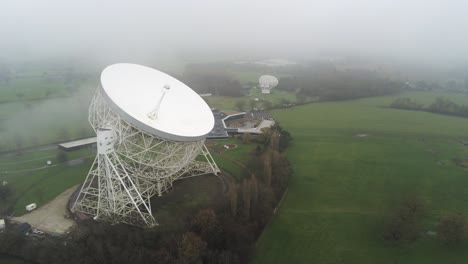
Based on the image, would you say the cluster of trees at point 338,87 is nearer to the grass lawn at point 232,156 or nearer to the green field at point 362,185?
the green field at point 362,185

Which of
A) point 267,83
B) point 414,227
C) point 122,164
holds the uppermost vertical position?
point 122,164

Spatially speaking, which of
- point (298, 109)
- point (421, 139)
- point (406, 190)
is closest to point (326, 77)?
point (298, 109)

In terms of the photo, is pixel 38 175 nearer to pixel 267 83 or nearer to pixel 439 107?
pixel 267 83

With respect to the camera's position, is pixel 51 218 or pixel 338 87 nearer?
pixel 51 218

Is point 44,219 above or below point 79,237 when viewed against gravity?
below

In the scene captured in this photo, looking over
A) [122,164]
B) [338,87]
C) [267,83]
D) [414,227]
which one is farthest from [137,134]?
[338,87]

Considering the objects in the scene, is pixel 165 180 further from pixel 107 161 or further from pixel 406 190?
pixel 406 190

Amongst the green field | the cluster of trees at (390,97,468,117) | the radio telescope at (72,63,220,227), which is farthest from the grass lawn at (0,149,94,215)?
the cluster of trees at (390,97,468,117)
